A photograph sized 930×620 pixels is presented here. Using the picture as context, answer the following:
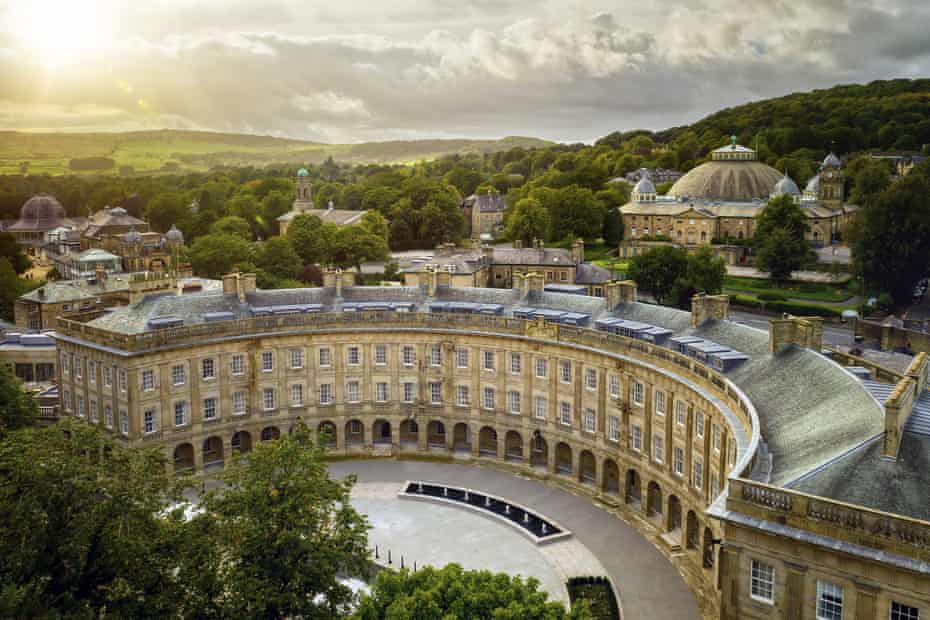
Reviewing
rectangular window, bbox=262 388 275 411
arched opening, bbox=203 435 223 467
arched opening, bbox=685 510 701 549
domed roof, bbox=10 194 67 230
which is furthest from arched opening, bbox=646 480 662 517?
domed roof, bbox=10 194 67 230

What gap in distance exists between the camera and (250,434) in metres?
72.9

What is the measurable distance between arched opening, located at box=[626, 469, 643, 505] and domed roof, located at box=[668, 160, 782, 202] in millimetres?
131000

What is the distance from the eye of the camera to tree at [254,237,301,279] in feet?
428

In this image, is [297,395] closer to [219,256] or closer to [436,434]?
[436,434]

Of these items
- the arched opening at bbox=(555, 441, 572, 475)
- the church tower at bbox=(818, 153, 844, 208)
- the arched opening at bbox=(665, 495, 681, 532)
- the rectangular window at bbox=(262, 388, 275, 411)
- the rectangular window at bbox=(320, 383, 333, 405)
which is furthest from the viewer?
the church tower at bbox=(818, 153, 844, 208)

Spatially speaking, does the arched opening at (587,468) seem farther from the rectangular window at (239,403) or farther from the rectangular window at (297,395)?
the rectangular window at (239,403)

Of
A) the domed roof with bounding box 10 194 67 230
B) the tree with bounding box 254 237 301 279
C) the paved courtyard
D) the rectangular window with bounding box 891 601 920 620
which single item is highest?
the domed roof with bounding box 10 194 67 230

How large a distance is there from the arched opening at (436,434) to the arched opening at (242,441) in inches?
610

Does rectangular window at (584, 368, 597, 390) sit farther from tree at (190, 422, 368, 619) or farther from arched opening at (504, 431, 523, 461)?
tree at (190, 422, 368, 619)

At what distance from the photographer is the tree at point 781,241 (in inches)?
4786

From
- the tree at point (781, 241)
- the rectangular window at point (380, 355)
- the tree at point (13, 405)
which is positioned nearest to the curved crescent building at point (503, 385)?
the rectangular window at point (380, 355)

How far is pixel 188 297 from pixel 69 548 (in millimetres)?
40525

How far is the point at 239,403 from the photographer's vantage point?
71.9 metres

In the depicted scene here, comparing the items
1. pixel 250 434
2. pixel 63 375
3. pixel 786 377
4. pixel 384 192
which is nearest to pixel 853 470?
pixel 786 377
